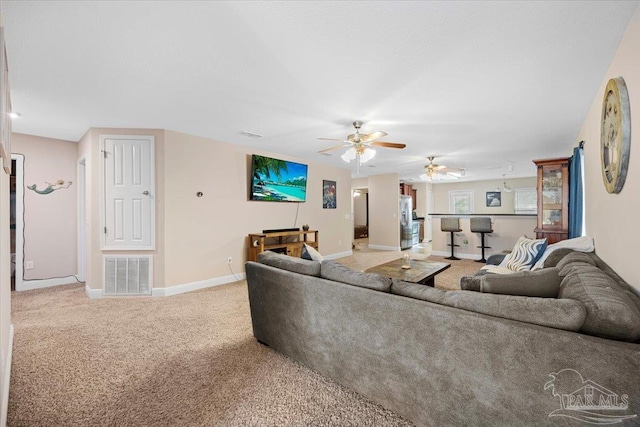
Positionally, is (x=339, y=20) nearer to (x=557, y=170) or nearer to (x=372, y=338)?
(x=372, y=338)

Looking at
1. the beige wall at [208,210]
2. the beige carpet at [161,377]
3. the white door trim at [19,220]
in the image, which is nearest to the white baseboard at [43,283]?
the white door trim at [19,220]

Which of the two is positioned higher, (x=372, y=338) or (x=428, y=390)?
(x=372, y=338)

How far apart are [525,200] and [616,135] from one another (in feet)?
31.9

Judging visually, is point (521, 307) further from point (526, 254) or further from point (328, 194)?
point (328, 194)

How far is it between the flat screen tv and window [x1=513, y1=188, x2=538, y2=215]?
858 centimetres

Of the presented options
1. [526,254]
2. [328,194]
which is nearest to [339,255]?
[328,194]

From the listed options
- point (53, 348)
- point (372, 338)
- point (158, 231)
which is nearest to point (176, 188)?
point (158, 231)

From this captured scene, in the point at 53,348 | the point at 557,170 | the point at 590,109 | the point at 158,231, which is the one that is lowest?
the point at 53,348

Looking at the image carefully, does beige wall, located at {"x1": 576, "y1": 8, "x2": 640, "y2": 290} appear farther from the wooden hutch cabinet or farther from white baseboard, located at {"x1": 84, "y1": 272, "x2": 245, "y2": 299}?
white baseboard, located at {"x1": 84, "y1": 272, "x2": 245, "y2": 299}

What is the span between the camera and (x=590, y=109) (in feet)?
9.89

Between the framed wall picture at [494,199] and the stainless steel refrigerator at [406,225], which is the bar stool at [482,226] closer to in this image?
the stainless steel refrigerator at [406,225]

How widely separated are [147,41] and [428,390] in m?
2.77

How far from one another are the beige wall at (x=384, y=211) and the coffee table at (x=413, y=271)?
428 cm

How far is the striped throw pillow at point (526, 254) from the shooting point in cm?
312
